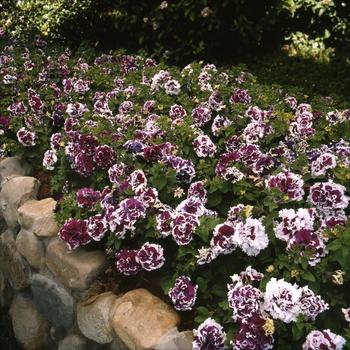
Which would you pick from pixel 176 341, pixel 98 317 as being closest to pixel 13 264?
pixel 98 317

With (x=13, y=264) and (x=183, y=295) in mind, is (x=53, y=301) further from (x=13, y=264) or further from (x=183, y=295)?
(x=183, y=295)

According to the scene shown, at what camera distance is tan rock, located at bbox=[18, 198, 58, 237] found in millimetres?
3305

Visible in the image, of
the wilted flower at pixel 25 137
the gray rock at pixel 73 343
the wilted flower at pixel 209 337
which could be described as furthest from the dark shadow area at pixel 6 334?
the wilted flower at pixel 209 337

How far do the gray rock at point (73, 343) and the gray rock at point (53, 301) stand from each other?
0.07 meters

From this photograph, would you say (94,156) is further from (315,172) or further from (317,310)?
(317,310)

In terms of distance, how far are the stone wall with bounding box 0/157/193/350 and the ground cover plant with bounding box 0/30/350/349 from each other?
0.37ft

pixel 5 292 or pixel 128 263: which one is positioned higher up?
pixel 128 263

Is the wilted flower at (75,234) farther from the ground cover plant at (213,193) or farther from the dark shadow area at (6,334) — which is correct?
the dark shadow area at (6,334)

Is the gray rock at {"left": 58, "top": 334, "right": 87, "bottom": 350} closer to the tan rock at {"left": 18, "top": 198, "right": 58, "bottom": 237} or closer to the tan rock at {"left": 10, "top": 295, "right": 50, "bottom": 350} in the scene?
the tan rock at {"left": 10, "top": 295, "right": 50, "bottom": 350}

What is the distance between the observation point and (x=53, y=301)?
10.5 ft

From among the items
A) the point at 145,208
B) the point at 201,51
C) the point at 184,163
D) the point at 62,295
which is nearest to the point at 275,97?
the point at 184,163

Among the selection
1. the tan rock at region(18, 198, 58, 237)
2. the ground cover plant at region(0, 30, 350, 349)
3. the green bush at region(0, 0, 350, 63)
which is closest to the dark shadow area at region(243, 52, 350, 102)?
the green bush at region(0, 0, 350, 63)

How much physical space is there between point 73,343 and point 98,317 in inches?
16.0

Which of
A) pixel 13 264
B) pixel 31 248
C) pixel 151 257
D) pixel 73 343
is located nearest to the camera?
pixel 151 257
